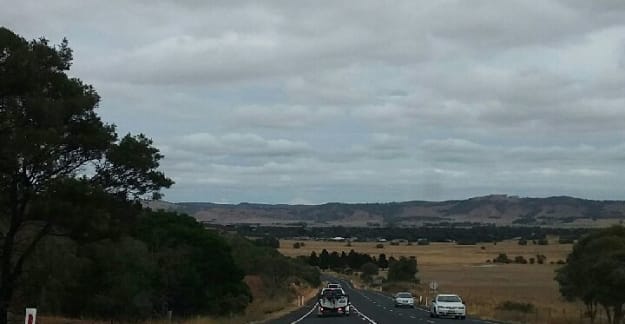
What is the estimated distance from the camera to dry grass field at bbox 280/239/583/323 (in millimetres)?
55594

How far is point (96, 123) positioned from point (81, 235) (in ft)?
12.2

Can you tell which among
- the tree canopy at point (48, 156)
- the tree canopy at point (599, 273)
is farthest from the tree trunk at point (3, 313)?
the tree canopy at point (599, 273)

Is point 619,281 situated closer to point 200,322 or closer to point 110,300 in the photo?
point 200,322

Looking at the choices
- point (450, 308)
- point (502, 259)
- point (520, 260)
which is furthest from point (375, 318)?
point (502, 259)

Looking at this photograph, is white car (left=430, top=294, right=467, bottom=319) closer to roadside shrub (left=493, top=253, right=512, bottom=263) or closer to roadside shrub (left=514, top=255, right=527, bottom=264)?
roadside shrub (left=514, top=255, right=527, bottom=264)

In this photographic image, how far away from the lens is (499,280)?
397ft

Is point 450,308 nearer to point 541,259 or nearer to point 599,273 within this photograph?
point 599,273

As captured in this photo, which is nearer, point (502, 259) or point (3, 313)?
point (3, 313)

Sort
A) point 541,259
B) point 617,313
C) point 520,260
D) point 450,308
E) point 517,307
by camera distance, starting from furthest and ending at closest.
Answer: point 520,260 < point 541,259 < point 517,307 < point 450,308 < point 617,313

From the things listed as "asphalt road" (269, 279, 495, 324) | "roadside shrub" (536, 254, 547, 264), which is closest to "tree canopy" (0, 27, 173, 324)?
"asphalt road" (269, 279, 495, 324)

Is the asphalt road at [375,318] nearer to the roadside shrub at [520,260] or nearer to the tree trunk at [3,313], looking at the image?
the tree trunk at [3,313]

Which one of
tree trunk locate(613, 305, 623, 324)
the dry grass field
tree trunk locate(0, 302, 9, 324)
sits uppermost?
tree trunk locate(0, 302, 9, 324)

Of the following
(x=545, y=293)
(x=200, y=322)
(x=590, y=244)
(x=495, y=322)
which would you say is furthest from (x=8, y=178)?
(x=545, y=293)

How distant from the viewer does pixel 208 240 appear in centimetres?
5756
